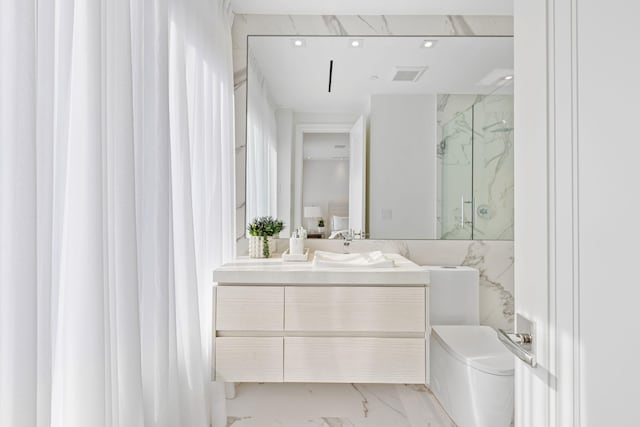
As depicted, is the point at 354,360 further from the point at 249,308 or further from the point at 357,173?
the point at 357,173

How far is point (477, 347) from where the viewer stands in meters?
2.10

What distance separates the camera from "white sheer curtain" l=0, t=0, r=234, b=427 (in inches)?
28.5

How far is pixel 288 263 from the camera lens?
87.3 inches

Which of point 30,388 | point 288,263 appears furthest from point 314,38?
point 30,388

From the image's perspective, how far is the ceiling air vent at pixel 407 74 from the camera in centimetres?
266

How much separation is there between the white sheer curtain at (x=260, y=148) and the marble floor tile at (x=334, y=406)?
1120mm

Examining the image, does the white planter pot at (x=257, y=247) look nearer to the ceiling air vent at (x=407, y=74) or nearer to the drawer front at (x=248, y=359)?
the drawer front at (x=248, y=359)

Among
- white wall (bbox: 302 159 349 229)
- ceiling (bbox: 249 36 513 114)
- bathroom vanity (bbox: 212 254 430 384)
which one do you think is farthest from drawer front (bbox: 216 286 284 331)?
ceiling (bbox: 249 36 513 114)

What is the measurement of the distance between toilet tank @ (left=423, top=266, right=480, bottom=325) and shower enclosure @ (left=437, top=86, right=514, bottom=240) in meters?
0.29

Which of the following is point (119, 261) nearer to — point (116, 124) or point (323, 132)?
point (116, 124)

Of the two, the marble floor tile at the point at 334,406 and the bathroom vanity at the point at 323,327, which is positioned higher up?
the bathroom vanity at the point at 323,327
